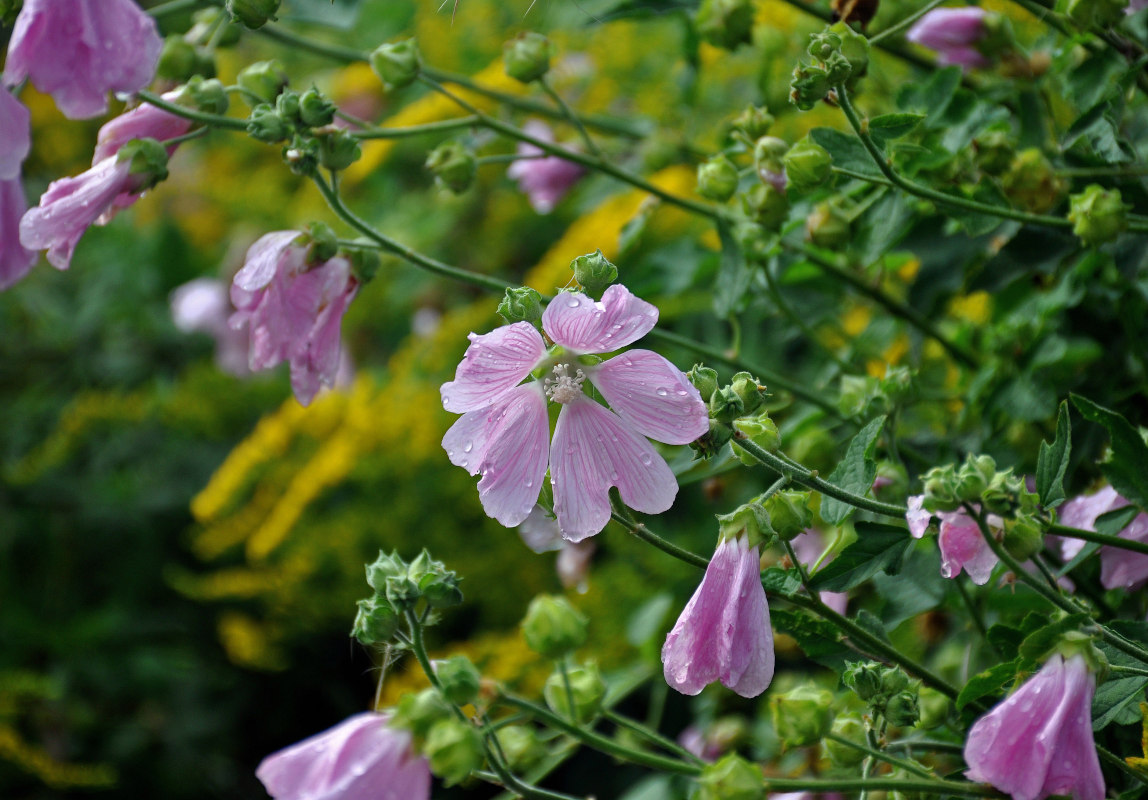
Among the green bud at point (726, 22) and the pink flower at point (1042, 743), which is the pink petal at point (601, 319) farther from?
the green bud at point (726, 22)

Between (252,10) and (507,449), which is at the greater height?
(252,10)

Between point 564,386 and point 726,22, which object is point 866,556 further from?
point 726,22

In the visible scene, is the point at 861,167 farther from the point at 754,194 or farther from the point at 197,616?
the point at 197,616

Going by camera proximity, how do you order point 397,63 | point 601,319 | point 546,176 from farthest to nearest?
point 546,176 → point 397,63 → point 601,319

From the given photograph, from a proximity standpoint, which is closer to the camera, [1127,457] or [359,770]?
[359,770]

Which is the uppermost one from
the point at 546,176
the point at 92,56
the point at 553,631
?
the point at 92,56

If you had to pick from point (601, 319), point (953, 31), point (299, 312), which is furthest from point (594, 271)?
point (953, 31)

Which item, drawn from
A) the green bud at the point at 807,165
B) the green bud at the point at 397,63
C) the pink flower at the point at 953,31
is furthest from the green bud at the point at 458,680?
the pink flower at the point at 953,31

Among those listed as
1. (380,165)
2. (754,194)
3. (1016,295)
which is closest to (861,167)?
(754,194)
